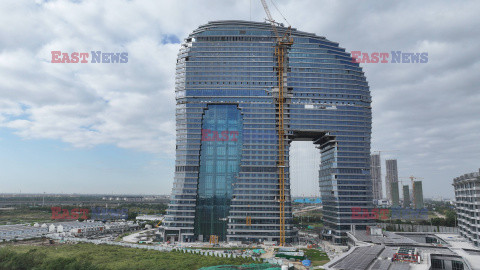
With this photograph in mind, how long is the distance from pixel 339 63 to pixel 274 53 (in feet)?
111

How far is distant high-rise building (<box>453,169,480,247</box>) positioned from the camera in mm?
98438

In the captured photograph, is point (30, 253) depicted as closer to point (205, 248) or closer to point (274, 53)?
point (205, 248)

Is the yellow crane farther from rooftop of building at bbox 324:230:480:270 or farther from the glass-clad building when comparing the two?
rooftop of building at bbox 324:230:480:270

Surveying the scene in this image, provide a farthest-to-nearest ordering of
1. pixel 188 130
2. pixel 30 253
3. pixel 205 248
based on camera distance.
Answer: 1. pixel 188 130
2. pixel 205 248
3. pixel 30 253

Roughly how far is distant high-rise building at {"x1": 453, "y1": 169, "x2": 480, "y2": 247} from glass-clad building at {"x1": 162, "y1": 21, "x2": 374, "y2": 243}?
38.0 meters

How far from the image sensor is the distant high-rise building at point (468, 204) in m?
98.4

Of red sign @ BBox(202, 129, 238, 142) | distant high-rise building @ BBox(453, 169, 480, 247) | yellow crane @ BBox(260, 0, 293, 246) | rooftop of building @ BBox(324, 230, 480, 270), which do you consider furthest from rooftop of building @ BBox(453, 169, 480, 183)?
red sign @ BBox(202, 129, 238, 142)

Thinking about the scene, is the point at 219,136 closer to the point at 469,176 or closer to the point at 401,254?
the point at 401,254

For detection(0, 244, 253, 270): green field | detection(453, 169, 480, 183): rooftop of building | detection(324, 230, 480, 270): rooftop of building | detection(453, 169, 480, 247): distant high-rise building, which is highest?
detection(453, 169, 480, 183): rooftop of building

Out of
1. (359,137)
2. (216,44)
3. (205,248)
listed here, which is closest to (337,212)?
(359,137)

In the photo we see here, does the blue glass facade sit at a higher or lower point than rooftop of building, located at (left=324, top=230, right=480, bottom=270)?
higher

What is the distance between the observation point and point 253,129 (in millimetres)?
150750

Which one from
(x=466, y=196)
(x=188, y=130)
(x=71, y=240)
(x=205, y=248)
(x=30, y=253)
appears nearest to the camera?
(x=30, y=253)

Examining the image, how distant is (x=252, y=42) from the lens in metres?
158
